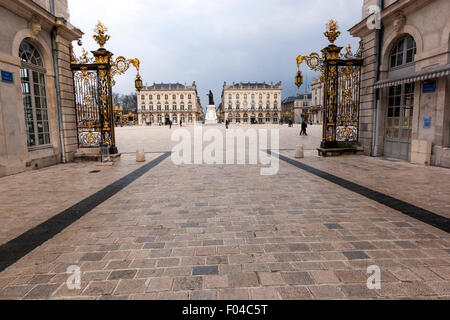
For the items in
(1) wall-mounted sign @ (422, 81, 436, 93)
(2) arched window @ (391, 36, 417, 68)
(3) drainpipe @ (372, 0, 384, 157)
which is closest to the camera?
(1) wall-mounted sign @ (422, 81, 436, 93)

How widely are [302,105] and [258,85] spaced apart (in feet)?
62.9

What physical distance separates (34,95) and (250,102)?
3684 inches

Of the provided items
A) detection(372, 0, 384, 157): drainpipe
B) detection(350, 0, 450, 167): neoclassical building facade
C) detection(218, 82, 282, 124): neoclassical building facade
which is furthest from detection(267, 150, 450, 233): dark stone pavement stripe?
detection(218, 82, 282, 124): neoclassical building facade

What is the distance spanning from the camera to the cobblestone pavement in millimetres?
2574

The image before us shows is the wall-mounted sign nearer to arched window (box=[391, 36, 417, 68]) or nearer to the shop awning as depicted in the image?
the shop awning

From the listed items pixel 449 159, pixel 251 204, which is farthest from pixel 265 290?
pixel 449 159

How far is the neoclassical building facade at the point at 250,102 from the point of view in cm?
9831

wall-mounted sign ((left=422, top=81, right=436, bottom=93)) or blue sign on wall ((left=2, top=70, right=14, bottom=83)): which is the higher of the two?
blue sign on wall ((left=2, top=70, right=14, bottom=83))

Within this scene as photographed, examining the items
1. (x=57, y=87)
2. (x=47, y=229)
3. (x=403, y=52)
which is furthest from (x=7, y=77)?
(x=403, y=52)

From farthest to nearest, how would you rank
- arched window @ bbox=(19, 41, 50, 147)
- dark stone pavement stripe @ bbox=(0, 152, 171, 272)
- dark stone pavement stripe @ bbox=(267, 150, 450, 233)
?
1. arched window @ bbox=(19, 41, 50, 147)
2. dark stone pavement stripe @ bbox=(267, 150, 450, 233)
3. dark stone pavement stripe @ bbox=(0, 152, 171, 272)

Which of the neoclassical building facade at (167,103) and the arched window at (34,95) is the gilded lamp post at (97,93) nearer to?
the arched window at (34,95)

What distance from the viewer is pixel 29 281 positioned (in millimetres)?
2725

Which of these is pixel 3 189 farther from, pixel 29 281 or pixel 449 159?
pixel 449 159

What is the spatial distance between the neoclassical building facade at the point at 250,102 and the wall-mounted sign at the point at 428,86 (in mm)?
90117
